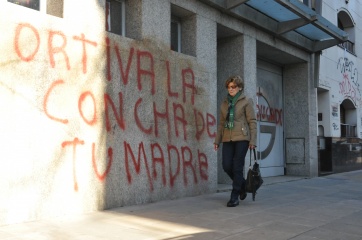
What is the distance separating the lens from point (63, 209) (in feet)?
16.7

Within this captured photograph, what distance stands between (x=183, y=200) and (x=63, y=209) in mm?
2074

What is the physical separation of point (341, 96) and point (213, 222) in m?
10.2

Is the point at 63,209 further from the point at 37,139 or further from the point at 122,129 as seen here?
the point at 122,129

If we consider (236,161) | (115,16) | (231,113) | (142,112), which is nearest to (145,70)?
(142,112)

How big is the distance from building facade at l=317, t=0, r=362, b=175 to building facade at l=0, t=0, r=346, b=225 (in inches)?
158

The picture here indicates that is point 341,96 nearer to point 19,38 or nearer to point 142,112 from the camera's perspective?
point 142,112

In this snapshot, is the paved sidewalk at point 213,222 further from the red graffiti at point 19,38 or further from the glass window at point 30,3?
the glass window at point 30,3

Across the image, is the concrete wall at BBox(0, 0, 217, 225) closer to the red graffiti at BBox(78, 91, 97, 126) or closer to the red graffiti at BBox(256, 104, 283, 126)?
the red graffiti at BBox(78, 91, 97, 126)

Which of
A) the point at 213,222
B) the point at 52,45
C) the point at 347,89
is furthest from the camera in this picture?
the point at 347,89

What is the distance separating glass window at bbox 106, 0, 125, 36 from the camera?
6.38 metres

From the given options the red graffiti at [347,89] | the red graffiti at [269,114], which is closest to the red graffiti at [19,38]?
the red graffiti at [269,114]

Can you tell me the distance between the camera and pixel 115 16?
256 inches

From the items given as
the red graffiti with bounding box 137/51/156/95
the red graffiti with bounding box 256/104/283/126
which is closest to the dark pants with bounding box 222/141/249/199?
the red graffiti with bounding box 137/51/156/95

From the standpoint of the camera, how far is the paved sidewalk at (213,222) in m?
4.21
